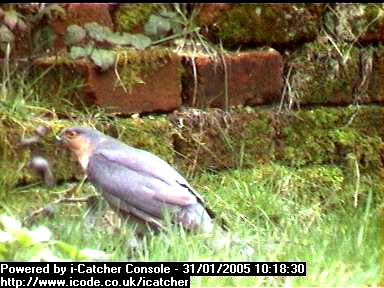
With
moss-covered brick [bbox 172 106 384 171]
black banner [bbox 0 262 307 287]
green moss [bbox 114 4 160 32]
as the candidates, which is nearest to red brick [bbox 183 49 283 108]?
moss-covered brick [bbox 172 106 384 171]

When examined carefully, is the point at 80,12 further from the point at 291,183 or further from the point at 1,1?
the point at 291,183

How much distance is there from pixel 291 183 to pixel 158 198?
561mm

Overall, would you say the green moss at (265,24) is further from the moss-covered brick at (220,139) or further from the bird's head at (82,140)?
the bird's head at (82,140)

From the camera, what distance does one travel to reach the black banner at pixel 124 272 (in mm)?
2473

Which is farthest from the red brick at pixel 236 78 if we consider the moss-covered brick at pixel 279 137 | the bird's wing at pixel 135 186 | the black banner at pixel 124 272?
Answer: the black banner at pixel 124 272

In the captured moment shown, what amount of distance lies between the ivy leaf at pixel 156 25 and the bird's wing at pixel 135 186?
1.41ft

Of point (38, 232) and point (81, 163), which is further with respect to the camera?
point (81, 163)

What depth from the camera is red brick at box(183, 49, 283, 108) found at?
10.7ft

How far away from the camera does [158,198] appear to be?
2848mm

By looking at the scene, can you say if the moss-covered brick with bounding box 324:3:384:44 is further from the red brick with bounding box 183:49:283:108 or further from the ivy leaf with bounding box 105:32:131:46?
the ivy leaf with bounding box 105:32:131:46

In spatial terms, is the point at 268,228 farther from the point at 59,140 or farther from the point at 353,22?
the point at 353,22

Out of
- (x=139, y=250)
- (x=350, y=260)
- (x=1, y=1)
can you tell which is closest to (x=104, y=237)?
(x=139, y=250)

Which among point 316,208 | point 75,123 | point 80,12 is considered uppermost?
point 80,12

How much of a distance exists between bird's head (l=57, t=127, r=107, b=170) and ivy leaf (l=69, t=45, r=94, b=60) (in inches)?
8.0
